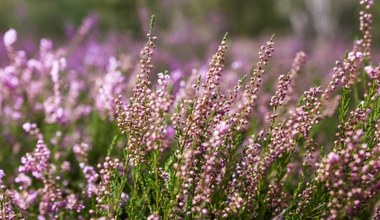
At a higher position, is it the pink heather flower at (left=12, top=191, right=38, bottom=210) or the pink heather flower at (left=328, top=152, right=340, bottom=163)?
the pink heather flower at (left=12, top=191, right=38, bottom=210)

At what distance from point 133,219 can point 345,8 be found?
19894 millimetres

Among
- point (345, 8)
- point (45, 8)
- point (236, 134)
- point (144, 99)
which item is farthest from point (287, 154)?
point (345, 8)

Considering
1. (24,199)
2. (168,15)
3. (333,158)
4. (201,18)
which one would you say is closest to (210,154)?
(333,158)

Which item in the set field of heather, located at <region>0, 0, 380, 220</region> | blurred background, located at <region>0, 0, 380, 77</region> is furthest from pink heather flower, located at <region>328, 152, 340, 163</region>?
blurred background, located at <region>0, 0, 380, 77</region>

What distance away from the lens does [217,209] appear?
2377 millimetres

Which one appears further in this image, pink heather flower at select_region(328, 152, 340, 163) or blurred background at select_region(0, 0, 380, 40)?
blurred background at select_region(0, 0, 380, 40)

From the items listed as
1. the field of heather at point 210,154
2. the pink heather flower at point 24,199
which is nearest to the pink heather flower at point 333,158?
the field of heather at point 210,154

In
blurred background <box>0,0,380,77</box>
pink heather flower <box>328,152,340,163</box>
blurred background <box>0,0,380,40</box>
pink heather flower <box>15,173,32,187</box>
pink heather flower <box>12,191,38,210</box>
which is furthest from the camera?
blurred background <box>0,0,380,40</box>

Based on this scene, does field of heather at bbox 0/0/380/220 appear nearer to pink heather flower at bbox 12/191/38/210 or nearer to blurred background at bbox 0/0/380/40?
pink heather flower at bbox 12/191/38/210

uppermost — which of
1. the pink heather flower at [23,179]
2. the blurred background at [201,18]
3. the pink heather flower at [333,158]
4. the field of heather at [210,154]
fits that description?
the blurred background at [201,18]

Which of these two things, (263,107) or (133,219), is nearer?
(133,219)

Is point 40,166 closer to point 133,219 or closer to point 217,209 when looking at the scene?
point 133,219

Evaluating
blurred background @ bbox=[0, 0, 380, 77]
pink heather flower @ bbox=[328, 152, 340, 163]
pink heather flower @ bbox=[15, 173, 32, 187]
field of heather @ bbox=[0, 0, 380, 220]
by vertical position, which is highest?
blurred background @ bbox=[0, 0, 380, 77]

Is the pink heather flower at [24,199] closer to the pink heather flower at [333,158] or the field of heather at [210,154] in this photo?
the field of heather at [210,154]
